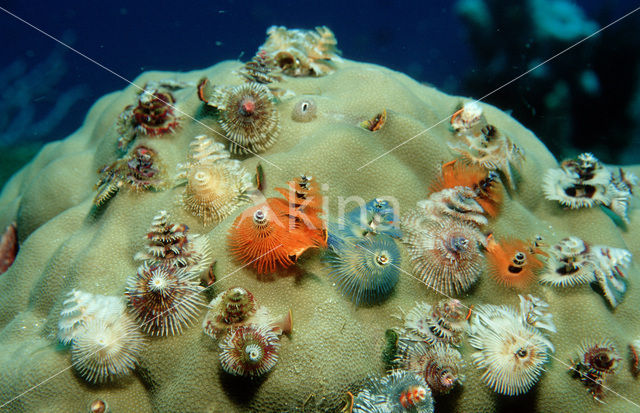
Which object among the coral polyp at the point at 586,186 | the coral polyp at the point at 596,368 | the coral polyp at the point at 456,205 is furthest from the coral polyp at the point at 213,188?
the coral polyp at the point at 586,186

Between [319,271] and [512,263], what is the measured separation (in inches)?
77.1

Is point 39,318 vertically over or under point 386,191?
under

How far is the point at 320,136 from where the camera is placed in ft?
12.3

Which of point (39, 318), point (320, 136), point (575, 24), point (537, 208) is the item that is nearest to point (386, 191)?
point (320, 136)

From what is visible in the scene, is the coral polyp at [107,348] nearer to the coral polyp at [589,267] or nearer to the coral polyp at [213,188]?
the coral polyp at [213,188]

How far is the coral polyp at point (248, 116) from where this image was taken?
366cm

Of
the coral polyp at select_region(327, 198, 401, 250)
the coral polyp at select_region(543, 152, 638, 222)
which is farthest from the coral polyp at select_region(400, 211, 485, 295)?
the coral polyp at select_region(543, 152, 638, 222)

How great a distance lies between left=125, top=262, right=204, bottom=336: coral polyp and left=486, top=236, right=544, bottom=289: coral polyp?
280cm

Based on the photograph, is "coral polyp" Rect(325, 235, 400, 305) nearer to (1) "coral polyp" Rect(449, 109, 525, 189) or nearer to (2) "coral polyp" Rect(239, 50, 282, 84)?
(1) "coral polyp" Rect(449, 109, 525, 189)

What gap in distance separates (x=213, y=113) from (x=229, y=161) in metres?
0.81

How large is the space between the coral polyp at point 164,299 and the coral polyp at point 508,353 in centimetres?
240

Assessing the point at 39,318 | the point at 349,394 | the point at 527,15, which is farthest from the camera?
the point at 527,15

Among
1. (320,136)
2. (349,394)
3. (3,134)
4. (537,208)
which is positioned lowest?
(3,134)

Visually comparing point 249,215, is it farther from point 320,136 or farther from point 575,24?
point 575,24
